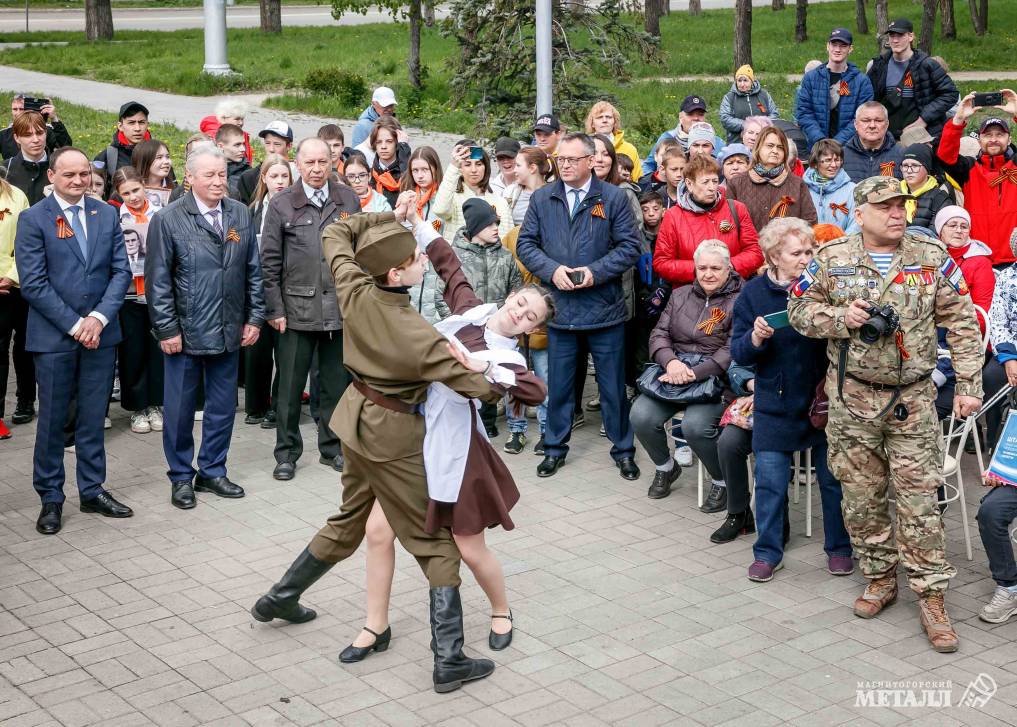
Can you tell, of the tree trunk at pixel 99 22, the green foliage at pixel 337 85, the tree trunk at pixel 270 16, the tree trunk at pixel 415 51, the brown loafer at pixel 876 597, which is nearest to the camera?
the brown loafer at pixel 876 597

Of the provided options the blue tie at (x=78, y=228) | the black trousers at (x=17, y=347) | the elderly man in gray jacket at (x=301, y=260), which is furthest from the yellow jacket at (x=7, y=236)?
the elderly man in gray jacket at (x=301, y=260)

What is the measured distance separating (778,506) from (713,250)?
1.71 meters

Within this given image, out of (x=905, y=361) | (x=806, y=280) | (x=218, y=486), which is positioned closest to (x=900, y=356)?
(x=905, y=361)

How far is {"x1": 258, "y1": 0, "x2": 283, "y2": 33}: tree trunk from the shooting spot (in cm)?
3698

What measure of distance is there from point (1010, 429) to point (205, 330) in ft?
15.3

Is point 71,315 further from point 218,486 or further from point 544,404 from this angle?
point 544,404

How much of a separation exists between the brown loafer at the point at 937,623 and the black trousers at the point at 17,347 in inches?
247

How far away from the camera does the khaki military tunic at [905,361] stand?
6160 mm

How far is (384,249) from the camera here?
5574 millimetres

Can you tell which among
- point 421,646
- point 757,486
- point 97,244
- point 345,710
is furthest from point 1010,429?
point 97,244

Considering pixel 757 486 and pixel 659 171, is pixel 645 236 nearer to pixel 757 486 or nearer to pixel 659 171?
pixel 659 171

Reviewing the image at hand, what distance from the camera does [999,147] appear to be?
31.4 ft

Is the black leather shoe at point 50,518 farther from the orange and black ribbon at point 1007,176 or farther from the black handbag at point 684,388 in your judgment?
the orange and black ribbon at point 1007,176

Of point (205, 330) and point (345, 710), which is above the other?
point (205, 330)
